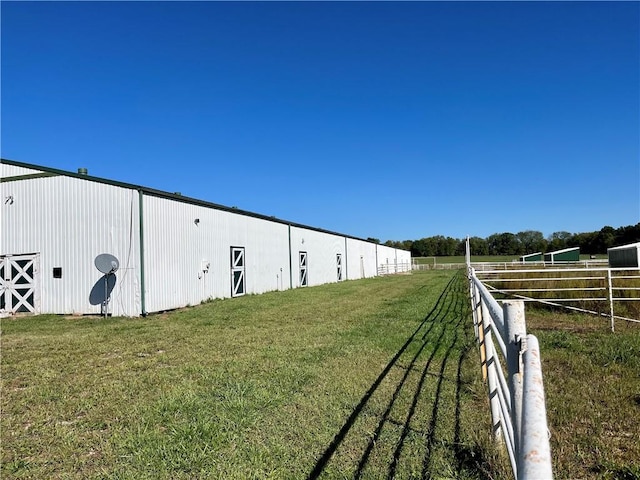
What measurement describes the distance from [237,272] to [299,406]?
13.5m

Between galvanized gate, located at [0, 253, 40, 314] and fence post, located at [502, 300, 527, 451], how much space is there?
14293 mm

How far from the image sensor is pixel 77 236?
11.9 m

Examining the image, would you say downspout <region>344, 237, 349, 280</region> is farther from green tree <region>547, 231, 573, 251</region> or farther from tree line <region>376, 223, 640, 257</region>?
green tree <region>547, 231, 573, 251</region>

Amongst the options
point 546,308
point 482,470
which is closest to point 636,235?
point 546,308

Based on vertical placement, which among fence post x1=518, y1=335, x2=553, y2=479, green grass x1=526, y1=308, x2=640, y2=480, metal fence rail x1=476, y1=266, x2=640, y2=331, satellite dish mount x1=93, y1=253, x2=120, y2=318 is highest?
satellite dish mount x1=93, y1=253, x2=120, y2=318

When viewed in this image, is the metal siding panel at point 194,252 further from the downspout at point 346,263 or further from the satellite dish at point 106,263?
the downspout at point 346,263

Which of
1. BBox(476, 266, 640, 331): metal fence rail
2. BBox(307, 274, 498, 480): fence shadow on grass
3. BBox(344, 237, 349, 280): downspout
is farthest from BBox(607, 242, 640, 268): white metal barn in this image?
BBox(344, 237, 349, 280): downspout

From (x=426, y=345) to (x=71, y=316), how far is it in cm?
1053

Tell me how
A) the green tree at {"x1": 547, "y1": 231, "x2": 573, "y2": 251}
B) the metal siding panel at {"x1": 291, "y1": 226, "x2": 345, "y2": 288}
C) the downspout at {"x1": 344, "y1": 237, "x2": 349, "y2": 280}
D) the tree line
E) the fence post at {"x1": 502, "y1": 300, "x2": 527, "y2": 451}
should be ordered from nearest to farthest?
the fence post at {"x1": 502, "y1": 300, "x2": 527, "y2": 451} < the metal siding panel at {"x1": 291, "y1": 226, "x2": 345, "y2": 288} < the downspout at {"x1": 344, "y1": 237, "x2": 349, "y2": 280} < the green tree at {"x1": 547, "y1": 231, "x2": 573, "y2": 251} < the tree line

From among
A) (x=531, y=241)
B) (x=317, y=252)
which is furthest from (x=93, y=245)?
(x=531, y=241)

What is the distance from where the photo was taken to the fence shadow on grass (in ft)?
9.36

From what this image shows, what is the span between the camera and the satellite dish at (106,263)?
10977mm

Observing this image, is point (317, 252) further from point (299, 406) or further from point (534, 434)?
point (534, 434)

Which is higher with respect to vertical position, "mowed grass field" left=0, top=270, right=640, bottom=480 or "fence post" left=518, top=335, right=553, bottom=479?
"fence post" left=518, top=335, right=553, bottom=479
